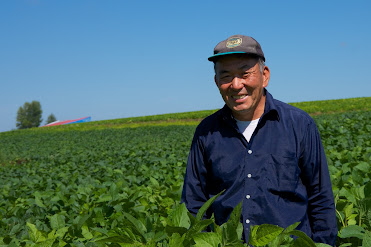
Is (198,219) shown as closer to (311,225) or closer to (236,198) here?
(236,198)

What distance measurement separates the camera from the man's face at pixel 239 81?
2.30 m

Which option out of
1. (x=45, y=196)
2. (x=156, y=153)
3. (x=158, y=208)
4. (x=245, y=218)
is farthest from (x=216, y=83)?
(x=156, y=153)

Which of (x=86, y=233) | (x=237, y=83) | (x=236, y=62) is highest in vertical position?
(x=236, y=62)

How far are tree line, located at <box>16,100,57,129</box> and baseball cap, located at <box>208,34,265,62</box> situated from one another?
123489 mm

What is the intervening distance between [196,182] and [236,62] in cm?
84

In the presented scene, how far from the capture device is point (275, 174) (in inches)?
92.9

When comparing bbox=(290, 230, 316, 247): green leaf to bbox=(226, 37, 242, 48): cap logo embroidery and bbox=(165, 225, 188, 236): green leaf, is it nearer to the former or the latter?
bbox=(165, 225, 188, 236): green leaf

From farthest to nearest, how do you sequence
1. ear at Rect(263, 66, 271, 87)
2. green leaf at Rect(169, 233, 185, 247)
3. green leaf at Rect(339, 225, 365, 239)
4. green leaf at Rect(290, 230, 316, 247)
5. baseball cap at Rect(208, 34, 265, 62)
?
ear at Rect(263, 66, 271, 87), baseball cap at Rect(208, 34, 265, 62), green leaf at Rect(339, 225, 365, 239), green leaf at Rect(169, 233, 185, 247), green leaf at Rect(290, 230, 316, 247)

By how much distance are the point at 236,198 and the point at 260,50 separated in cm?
93

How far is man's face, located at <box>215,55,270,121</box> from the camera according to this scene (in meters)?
2.30

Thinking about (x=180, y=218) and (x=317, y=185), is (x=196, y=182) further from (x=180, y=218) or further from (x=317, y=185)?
(x=180, y=218)

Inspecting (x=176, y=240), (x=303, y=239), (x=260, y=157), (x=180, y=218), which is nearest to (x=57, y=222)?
(x=260, y=157)

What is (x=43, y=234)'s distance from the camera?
8.11ft

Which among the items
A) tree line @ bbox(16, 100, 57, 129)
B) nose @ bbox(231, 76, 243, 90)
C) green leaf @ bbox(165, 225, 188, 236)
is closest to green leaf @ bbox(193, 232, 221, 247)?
green leaf @ bbox(165, 225, 188, 236)
